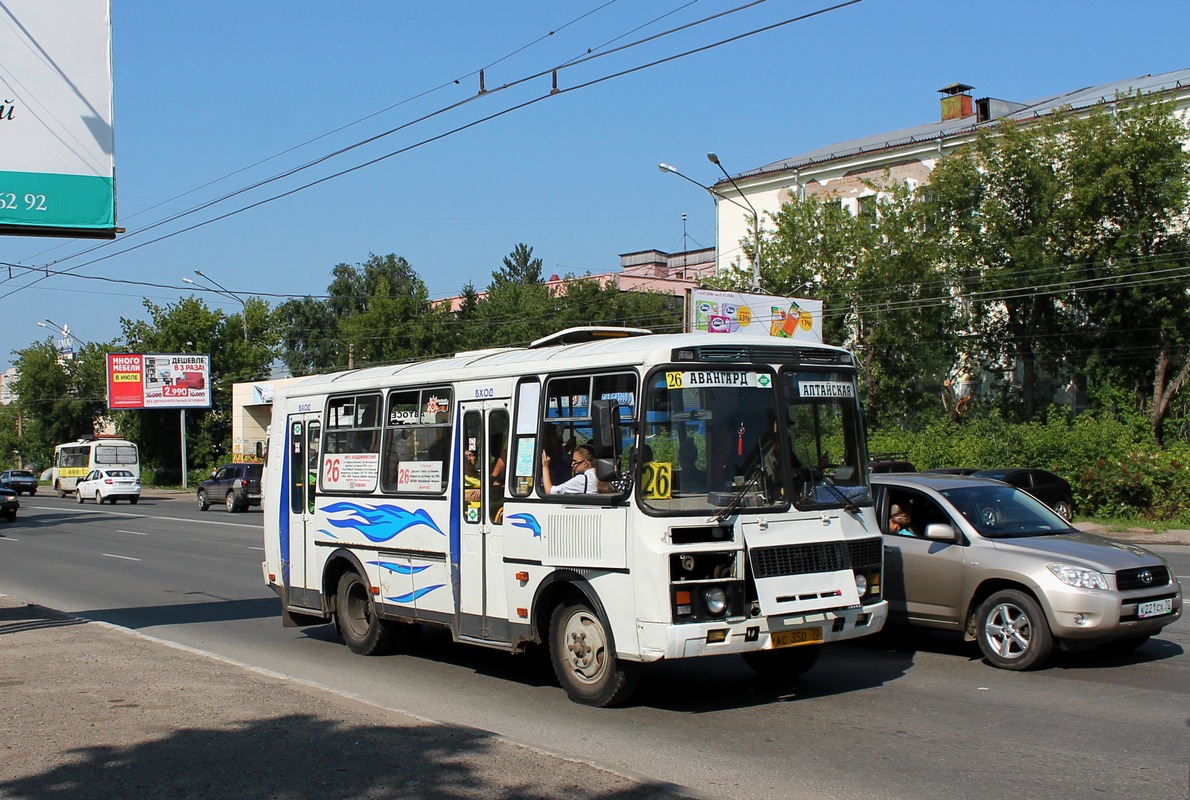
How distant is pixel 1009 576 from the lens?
9.45 metres

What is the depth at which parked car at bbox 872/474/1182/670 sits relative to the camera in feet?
29.9

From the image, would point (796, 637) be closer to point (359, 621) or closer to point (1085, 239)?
point (359, 621)

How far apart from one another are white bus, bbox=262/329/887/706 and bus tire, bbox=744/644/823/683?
15 millimetres

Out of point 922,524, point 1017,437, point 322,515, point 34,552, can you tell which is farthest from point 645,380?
point 1017,437

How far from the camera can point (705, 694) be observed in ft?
29.5

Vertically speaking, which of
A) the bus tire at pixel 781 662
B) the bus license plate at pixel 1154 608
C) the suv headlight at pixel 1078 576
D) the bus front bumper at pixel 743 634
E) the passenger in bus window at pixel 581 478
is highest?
the passenger in bus window at pixel 581 478

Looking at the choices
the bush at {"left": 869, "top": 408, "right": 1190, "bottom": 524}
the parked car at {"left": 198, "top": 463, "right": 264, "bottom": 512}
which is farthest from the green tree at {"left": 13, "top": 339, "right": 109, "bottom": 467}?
the bush at {"left": 869, "top": 408, "right": 1190, "bottom": 524}

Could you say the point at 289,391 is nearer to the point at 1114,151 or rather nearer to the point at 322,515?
the point at 322,515

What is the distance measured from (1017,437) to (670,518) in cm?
2651

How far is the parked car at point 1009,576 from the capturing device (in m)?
9.12

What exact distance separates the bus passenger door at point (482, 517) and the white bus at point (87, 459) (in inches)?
2208

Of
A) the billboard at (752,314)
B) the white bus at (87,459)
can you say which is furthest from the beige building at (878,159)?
the white bus at (87,459)

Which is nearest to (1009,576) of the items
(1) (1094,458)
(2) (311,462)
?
(2) (311,462)

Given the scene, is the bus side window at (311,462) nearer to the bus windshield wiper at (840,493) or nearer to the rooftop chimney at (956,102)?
the bus windshield wiper at (840,493)
